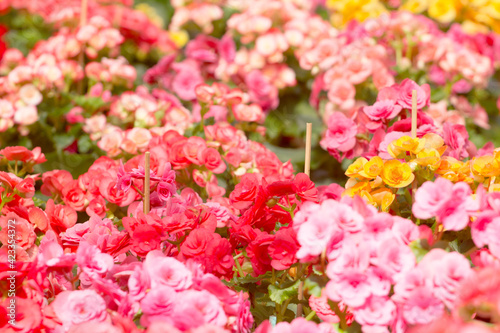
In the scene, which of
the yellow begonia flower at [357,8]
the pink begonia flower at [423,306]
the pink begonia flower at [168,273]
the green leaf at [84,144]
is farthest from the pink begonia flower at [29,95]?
the yellow begonia flower at [357,8]

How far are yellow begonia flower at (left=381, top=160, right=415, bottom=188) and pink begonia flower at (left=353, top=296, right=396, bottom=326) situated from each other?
28cm

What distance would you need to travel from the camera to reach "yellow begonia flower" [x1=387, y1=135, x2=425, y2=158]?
1049mm

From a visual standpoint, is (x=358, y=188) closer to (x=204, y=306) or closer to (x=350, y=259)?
(x=350, y=259)

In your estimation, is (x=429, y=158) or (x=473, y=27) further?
(x=473, y=27)

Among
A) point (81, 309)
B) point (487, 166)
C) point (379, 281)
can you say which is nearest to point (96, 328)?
point (81, 309)

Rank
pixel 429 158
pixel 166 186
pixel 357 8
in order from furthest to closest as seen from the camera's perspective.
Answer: pixel 357 8, pixel 166 186, pixel 429 158

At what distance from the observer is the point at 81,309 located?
859 millimetres

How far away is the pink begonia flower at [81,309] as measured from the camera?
0.85 metres

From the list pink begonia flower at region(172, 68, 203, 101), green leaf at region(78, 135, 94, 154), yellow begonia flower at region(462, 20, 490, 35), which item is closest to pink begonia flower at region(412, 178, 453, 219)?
green leaf at region(78, 135, 94, 154)

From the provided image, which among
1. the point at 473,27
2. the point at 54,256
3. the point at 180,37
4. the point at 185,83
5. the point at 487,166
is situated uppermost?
the point at 487,166

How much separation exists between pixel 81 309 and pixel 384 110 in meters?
0.79

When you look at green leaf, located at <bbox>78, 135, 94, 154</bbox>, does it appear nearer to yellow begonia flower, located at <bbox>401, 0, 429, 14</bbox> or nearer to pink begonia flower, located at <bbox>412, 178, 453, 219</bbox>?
pink begonia flower, located at <bbox>412, 178, 453, 219</bbox>

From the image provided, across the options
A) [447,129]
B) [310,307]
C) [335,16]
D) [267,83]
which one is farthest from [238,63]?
[310,307]

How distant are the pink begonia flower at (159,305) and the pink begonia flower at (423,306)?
0.36 meters
